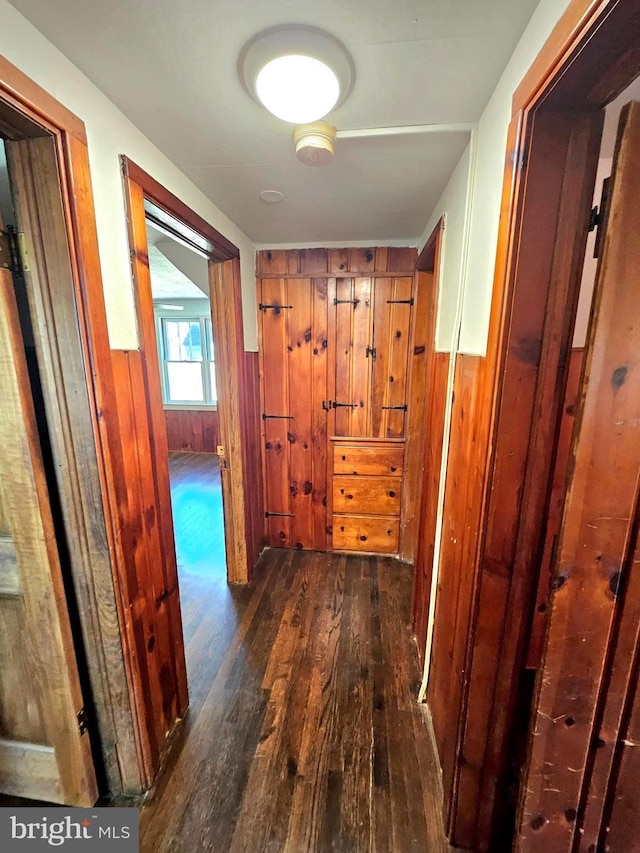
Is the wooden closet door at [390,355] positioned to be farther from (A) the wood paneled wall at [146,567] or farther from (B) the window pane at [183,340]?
(B) the window pane at [183,340]

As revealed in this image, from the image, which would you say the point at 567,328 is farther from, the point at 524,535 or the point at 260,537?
the point at 260,537

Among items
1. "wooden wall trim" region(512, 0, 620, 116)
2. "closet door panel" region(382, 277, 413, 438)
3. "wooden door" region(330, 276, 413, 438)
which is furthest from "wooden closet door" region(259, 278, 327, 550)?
"wooden wall trim" region(512, 0, 620, 116)

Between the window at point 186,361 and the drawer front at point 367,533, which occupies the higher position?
the window at point 186,361

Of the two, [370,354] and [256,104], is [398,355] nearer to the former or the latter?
[370,354]

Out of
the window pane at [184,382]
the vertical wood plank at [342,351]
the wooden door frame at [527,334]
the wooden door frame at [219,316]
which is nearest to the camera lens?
the wooden door frame at [527,334]

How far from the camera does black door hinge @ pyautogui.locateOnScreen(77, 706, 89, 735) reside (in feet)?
3.74

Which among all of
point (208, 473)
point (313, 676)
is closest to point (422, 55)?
point (313, 676)

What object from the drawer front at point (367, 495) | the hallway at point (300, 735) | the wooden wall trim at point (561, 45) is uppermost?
the wooden wall trim at point (561, 45)

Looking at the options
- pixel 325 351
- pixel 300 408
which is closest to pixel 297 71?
pixel 325 351

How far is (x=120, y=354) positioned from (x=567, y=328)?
1.26 metres

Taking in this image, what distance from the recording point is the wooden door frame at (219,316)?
1.18 metres

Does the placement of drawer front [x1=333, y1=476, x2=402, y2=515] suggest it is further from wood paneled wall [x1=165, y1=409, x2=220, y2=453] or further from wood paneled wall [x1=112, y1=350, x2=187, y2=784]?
wood paneled wall [x1=165, y1=409, x2=220, y2=453]

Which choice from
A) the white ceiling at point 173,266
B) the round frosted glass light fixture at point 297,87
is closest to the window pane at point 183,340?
the white ceiling at point 173,266

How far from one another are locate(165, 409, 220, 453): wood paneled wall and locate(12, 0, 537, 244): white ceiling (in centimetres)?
427
